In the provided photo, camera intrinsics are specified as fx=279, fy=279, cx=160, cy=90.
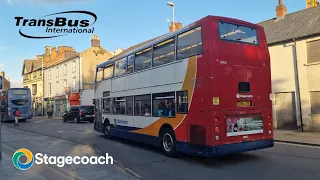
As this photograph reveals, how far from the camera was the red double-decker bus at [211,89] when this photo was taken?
25.4 feet

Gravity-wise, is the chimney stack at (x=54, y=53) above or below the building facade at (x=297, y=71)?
above

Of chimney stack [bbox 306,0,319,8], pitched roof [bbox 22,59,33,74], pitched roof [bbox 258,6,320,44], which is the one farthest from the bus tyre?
pitched roof [bbox 22,59,33,74]

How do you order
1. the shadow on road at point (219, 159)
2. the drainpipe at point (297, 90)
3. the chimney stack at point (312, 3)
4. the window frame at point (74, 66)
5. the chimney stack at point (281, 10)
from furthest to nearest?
the window frame at point (74, 66) < the chimney stack at point (312, 3) < the chimney stack at point (281, 10) < the drainpipe at point (297, 90) < the shadow on road at point (219, 159)

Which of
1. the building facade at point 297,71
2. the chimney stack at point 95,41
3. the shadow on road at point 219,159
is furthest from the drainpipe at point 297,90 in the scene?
the chimney stack at point 95,41

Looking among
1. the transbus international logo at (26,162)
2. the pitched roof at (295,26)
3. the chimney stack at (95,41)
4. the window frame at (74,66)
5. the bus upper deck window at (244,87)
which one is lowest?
the transbus international logo at (26,162)

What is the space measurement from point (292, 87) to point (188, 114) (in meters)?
11.2

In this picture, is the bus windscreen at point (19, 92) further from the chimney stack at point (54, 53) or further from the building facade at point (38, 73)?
the chimney stack at point (54, 53)

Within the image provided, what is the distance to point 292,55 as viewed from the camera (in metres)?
17.0

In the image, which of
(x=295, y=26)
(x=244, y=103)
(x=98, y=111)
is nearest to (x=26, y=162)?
(x=244, y=103)

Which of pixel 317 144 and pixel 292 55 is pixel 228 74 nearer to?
pixel 317 144

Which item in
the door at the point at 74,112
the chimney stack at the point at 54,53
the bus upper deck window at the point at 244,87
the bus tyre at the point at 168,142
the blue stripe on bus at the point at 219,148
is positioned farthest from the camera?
the chimney stack at the point at 54,53

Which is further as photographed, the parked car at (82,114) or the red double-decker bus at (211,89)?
the parked car at (82,114)

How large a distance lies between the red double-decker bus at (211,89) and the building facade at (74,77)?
31586mm

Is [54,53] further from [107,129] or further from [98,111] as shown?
[107,129]
